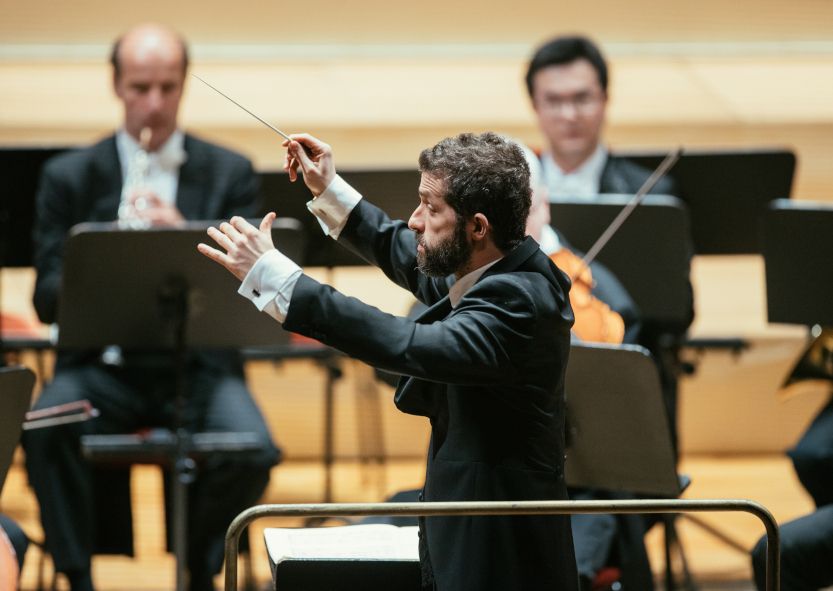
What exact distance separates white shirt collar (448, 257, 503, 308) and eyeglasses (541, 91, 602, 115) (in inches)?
77.4

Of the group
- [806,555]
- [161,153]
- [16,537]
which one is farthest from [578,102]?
[16,537]

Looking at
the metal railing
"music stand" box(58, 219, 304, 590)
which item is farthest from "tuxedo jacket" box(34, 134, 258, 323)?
the metal railing

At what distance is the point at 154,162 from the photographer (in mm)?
3912

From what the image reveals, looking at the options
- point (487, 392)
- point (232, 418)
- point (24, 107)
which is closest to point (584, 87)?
point (232, 418)

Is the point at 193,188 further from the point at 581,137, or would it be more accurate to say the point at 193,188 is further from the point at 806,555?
the point at 806,555

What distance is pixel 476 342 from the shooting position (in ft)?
6.58

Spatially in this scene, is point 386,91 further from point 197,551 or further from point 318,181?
point 318,181

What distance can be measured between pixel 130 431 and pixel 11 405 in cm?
130

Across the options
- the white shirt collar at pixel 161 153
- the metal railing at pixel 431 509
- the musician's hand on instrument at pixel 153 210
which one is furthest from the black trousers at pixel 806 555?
the white shirt collar at pixel 161 153

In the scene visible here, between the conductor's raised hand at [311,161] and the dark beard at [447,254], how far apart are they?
0.31 meters

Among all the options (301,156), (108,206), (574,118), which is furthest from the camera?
(574,118)

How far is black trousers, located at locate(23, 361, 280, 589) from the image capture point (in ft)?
11.2

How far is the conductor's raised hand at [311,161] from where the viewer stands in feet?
7.52

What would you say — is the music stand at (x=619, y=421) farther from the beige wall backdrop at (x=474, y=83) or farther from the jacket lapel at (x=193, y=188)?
the beige wall backdrop at (x=474, y=83)
